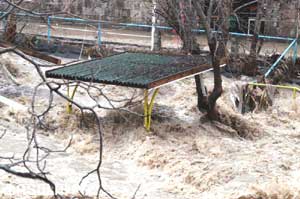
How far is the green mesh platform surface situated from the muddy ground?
0.83 meters

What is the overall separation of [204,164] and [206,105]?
8.74 feet

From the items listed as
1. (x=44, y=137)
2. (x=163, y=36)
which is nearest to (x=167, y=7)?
(x=44, y=137)

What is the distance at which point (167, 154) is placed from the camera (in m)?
8.52

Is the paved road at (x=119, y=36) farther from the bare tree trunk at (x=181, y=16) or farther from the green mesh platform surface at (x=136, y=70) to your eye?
the green mesh platform surface at (x=136, y=70)

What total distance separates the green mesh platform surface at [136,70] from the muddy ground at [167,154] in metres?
0.83

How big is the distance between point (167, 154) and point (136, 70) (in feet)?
5.98

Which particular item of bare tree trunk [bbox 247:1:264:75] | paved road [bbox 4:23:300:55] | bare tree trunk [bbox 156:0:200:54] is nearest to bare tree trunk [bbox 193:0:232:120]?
A: bare tree trunk [bbox 156:0:200:54]

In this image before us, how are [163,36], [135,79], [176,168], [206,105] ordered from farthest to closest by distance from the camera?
[163,36]
[206,105]
[135,79]
[176,168]

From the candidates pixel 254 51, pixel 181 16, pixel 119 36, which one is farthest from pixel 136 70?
pixel 119 36

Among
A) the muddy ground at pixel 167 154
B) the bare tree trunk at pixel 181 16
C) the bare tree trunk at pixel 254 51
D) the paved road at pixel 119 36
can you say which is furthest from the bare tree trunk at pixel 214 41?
the paved road at pixel 119 36

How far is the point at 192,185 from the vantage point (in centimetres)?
755

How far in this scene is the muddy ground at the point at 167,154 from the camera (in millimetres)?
7215

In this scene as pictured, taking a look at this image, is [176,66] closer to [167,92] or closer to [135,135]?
[135,135]

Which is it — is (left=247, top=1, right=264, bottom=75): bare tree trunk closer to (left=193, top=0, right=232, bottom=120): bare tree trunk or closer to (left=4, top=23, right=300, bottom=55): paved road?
(left=4, top=23, right=300, bottom=55): paved road
